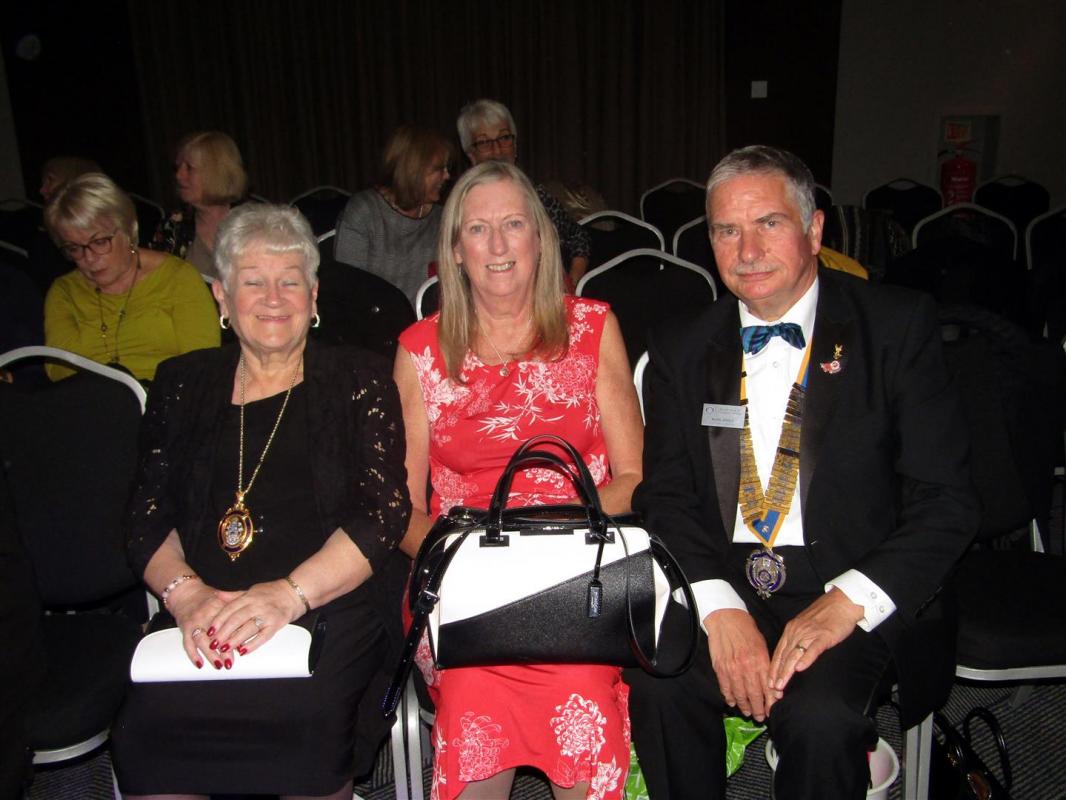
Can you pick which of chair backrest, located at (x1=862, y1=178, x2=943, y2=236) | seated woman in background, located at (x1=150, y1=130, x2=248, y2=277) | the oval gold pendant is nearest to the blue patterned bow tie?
the oval gold pendant

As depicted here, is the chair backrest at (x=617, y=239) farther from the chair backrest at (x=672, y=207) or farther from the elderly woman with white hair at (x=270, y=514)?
the elderly woman with white hair at (x=270, y=514)

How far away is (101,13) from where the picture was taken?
816cm

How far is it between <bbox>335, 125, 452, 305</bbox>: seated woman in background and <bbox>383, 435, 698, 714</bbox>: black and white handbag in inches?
94.1

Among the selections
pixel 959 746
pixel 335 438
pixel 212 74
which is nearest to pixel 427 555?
pixel 335 438

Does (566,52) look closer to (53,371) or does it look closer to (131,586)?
(53,371)

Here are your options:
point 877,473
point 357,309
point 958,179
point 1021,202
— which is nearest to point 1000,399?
point 877,473

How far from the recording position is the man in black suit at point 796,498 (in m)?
1.73

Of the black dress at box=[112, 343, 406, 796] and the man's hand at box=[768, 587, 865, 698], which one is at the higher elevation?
the man's hand at box=[768, 587, 865, 698]

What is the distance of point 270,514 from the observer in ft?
6.65

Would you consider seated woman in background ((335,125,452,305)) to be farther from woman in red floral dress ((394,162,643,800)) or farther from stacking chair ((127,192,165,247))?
stacking chair ((127,192,165,247))

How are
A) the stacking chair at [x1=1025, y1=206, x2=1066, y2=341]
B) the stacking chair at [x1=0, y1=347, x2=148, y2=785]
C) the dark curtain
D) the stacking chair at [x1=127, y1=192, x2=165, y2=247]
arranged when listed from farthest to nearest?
1. the dark curtain
2. the stacking chair at [x1=127, y1=192, x2=165, y2=247]
3. the stacking chair at [x1=1025, y1=206, x2=1066, y2=341]
4. the stacking chair at [x1=0, y1=347, x2=148, y2=785]

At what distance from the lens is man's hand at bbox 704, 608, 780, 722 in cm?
173

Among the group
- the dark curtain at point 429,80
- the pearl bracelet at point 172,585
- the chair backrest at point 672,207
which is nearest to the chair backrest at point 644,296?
the pearl bracelet at point 172,585

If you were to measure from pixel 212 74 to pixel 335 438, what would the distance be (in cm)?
788
